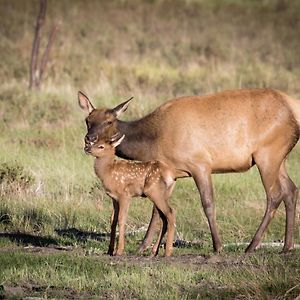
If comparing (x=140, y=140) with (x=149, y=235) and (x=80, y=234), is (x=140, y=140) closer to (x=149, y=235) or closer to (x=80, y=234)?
(x=149, y=235)

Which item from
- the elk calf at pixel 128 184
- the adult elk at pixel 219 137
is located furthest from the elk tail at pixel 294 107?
the elk calf at pixel 128 184

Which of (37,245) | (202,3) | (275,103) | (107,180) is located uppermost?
(202,3)

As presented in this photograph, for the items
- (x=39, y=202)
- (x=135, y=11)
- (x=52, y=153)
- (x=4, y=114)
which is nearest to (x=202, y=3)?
(x=135, y=11)

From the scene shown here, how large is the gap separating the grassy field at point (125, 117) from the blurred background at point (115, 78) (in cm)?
4

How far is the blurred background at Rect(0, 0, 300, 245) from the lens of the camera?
Result: 560 inches

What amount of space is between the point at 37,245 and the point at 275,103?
3311mm

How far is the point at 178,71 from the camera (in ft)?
90.1

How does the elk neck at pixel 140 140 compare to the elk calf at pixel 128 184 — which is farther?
the elk neck at pixel 140 140

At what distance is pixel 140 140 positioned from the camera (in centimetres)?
1227

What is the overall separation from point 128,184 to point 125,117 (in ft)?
29.4

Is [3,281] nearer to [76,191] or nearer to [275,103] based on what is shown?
[275,103]

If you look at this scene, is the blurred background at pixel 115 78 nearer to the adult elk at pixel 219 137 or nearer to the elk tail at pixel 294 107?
the adult elk at pixel 219 137

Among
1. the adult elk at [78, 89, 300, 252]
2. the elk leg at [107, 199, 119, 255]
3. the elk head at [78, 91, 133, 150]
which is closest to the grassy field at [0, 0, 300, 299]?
the elk leg at [107, 199, 119, 255]

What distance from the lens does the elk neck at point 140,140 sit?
12.1m
